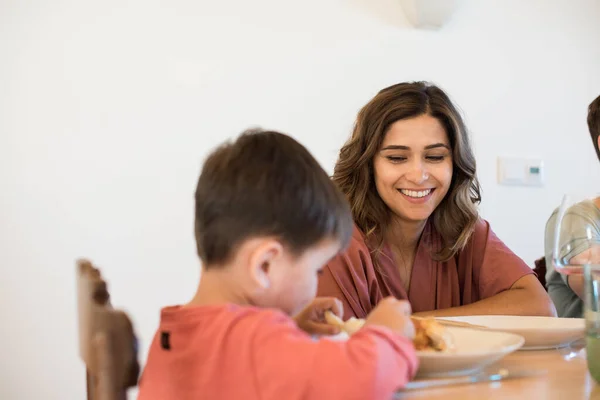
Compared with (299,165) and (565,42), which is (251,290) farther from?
(565,42)

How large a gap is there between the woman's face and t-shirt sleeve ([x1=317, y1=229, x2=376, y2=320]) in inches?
6.3

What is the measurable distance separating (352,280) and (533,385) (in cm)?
65

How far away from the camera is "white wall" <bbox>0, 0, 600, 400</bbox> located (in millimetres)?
1862

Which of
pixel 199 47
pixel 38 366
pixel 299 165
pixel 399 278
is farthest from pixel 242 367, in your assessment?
pixel 199 47

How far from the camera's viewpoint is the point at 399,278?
144cm

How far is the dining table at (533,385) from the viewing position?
0.67 meters

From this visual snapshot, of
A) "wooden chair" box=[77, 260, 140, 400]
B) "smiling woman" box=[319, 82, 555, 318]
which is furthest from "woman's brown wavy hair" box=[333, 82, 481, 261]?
"wooden chair" box=[77, 260, 140, 400]

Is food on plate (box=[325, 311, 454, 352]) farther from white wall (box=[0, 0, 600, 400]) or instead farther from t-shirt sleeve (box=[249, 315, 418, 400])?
white wall (box=[0, 0, 600, 400])

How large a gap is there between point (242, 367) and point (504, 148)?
6.80ft

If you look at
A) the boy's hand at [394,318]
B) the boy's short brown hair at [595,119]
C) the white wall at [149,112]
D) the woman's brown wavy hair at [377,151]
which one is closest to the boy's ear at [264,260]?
the boy's hand at [394,318]

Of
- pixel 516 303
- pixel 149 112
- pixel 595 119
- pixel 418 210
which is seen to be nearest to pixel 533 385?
pixel 516 303

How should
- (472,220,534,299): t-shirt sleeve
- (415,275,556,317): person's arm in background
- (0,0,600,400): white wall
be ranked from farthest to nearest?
1. (0,0,600,400): white wall
2. (472,220,534,299): t-shirt sleeve
3. (415,275,556,317): person's arm in background

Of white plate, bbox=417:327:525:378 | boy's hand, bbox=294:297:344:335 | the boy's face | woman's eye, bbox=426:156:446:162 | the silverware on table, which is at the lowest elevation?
the silverware on table

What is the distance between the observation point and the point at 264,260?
27.4 inches
